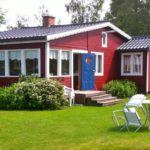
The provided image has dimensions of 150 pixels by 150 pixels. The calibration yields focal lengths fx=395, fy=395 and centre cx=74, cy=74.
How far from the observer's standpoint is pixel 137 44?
955 inches

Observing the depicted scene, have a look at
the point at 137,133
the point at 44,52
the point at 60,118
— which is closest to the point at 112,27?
the point at 44,52

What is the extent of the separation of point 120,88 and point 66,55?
374 centimetres

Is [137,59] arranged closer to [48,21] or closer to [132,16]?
[48,21]

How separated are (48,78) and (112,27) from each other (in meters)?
7.14

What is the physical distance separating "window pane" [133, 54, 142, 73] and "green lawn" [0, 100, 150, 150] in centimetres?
1016

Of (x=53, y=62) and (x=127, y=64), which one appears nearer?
(x=53, y=62)

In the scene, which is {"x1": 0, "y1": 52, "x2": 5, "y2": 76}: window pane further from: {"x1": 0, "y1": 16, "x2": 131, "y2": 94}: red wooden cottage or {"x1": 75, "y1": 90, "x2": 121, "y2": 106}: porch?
{"x1": 75, "y1": 90, "x2": 121, "y2": 106}: porch

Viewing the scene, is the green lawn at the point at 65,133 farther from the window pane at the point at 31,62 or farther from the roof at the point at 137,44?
the roof at the point at 137,44

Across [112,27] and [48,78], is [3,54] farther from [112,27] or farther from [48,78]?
[112,27]

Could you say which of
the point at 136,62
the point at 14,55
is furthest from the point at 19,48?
the point at 136,62

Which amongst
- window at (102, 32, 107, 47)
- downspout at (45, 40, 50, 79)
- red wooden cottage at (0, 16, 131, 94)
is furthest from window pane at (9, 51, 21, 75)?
window at (102, 32, 107, 47)

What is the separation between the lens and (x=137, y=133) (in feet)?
33.3

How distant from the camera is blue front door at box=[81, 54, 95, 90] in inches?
826

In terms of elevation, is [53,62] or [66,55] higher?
[66,55]
